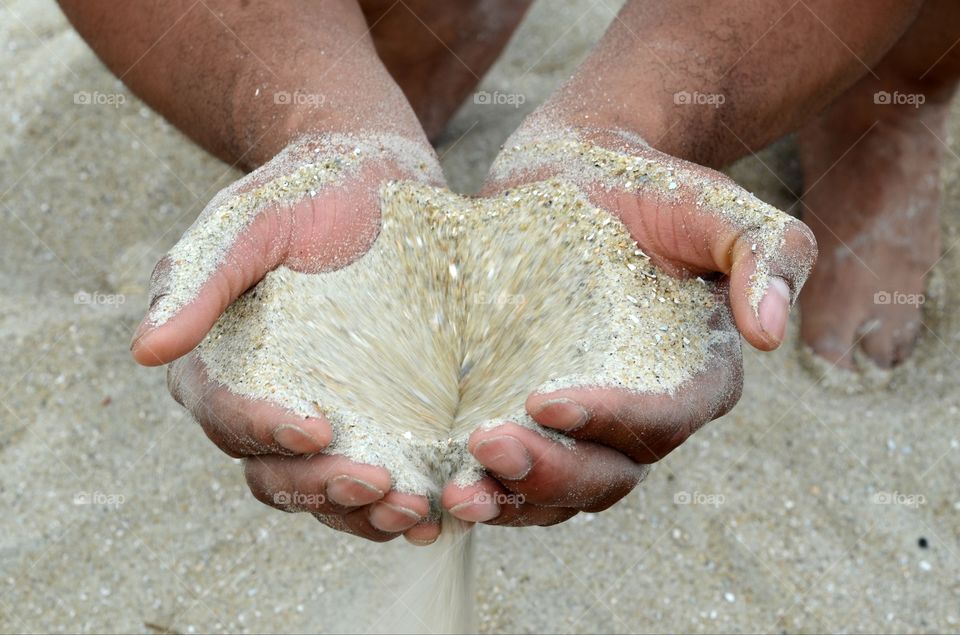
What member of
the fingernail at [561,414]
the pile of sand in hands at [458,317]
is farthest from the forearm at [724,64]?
the fingernail at [561,414]

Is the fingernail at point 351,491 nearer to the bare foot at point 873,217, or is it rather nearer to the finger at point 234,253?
the finger at point 234,253

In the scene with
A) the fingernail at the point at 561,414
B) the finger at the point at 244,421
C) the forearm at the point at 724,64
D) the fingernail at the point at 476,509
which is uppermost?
the forearm at the point at 724,64

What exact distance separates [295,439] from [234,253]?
0.29 metres

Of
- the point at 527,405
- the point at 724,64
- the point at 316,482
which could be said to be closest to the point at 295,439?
the point at 316,482

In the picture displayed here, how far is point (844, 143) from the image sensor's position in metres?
2.34

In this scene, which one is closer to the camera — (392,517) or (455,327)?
(392,517)

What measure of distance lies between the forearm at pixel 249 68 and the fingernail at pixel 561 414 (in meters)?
0.69

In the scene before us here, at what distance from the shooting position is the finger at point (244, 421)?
123cm

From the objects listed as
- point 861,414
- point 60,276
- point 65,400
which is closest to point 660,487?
point 861,414

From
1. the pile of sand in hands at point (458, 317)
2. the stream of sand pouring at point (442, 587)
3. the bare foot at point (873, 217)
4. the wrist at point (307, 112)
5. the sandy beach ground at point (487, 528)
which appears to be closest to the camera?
the pile of sand in hands at point (458, 317)

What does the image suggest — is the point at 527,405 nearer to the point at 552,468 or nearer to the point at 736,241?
the point at 552,468

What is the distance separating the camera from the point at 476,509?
125cm

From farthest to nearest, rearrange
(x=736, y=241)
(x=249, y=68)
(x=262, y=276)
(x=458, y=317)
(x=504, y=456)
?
1. (x=249, y=68)
2. (x=458, y=317)
3. (x=262, y=276)
4. (x=736, y=241)
5. (x=504, y=456)

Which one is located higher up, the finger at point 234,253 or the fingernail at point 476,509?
the finger at point 234,253
